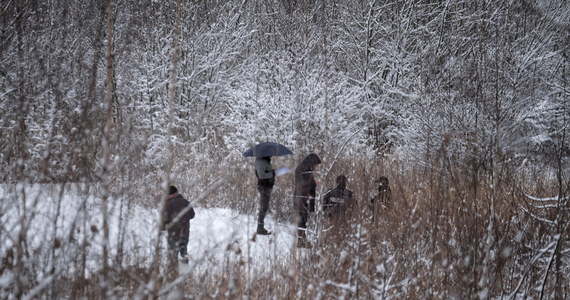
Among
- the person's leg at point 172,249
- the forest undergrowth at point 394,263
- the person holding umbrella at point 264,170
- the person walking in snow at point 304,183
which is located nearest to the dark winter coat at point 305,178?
the person walking in snow at point 304,183

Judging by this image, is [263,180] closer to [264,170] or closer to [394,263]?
[264,170]

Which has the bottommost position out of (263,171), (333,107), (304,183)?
(304,183)

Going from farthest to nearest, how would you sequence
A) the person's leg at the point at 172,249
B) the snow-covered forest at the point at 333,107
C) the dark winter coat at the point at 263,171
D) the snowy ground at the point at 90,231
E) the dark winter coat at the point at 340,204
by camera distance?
the dark winter coat at the point at 263,171
the dark winter coat at the point at 340,204
the snow-covered forest at the point at 333,107
the person's leg at the point at 172,249
the snowy ground at the point at 90,231

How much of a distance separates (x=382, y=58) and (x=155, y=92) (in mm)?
6161

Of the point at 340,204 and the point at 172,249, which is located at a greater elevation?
the point at 340,204

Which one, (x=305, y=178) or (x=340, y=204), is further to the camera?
(x=305, y=178)

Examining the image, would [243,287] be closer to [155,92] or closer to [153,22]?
[155,92]

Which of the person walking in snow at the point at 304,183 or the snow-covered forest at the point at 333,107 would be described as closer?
the snow-covered forest at the point at 333,107

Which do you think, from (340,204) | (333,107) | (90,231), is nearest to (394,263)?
(340,204)

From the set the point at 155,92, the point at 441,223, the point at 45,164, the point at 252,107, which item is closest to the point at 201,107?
the point at 155,92

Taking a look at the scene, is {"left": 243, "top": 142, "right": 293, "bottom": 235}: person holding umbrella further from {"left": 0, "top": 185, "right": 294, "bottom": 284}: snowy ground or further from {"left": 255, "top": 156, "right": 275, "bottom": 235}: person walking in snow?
{"left": 0, "top": 185, "right": 294, "bottom": 284}: snowy ground

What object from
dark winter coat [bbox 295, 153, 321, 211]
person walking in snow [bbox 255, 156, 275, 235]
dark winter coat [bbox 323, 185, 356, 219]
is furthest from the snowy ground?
dark winter coat [bbox 323, 185, 356, 219]

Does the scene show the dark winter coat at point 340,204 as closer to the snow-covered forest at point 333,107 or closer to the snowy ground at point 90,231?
the snow-covered forest at point 333,107

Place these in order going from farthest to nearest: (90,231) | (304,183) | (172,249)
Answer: (304,183) < (90,231) < (172,249)
